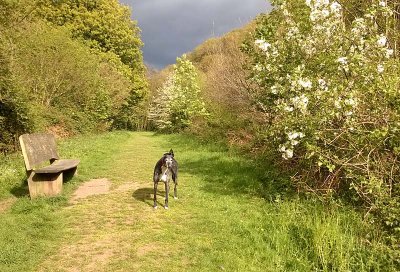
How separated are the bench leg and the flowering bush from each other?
517cm

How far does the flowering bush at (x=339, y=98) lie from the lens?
18.0 feet

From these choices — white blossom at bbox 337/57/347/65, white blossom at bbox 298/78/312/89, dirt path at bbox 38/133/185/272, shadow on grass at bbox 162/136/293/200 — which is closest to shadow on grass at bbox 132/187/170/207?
dirt path at bbox 38/133/185/272

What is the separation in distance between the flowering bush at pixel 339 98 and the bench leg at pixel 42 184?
5174 mm

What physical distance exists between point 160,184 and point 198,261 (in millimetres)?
5181

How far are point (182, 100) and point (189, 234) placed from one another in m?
29.3

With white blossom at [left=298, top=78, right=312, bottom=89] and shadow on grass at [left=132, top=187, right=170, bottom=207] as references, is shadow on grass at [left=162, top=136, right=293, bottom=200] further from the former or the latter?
white blossom at [left=298, top=78, right=312, bottom=89]

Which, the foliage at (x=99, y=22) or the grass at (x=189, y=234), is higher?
the foliage at (x=99, y=22)

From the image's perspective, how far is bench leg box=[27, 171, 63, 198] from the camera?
8.49 m

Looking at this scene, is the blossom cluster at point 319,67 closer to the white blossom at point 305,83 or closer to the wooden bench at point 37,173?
the white blossom at point 305,83

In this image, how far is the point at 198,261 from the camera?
5617mm

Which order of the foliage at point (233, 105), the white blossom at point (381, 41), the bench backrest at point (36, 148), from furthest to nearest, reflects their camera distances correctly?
the foliage at point (233, 105)
the bench backrest at point (36, 148)
the white blossom at point (381, 41)

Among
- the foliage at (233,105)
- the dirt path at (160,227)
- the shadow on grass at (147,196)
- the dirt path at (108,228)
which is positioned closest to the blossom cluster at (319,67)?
the dirt path at (160,227)

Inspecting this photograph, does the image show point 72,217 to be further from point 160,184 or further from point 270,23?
point 270,23

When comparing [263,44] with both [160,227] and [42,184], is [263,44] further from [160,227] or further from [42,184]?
[42,184]
